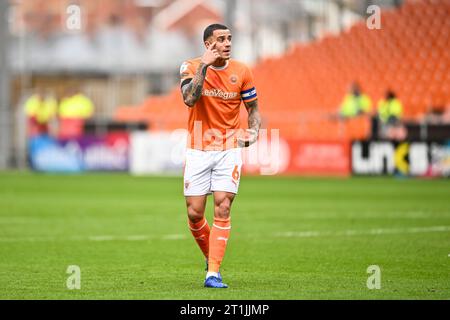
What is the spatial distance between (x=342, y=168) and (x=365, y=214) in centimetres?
1215

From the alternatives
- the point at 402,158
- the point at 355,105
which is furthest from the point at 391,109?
the point at 355,105

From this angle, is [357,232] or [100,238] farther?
[357,232]

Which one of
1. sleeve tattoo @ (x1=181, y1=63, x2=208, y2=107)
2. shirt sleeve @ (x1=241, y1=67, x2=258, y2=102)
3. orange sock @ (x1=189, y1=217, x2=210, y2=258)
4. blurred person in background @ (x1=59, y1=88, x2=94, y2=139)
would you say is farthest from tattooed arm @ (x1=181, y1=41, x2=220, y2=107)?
blurred person in background @ (x1=59, y1=88, x2=94, y2=139)

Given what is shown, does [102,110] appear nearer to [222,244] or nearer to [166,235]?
[166,235]

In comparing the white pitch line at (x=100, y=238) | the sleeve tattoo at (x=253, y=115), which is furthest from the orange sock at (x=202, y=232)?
the white pitch line at (x=100, y=238)

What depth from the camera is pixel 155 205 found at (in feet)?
65.4

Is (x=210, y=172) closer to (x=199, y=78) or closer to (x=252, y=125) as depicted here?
(x=252, y=125)

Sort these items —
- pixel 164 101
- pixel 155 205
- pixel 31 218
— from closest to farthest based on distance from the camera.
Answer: pixel 31 218, pixel 155 205, pixel 164 101

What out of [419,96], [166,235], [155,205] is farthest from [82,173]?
[166,235]

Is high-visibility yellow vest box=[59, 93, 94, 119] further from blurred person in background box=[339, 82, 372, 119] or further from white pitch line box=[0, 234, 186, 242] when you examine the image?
white pitch line box=[0, 234, 186, 242]

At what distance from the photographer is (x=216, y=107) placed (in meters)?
9.34

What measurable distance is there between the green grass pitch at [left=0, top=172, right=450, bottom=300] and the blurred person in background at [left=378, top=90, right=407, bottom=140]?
4102mm

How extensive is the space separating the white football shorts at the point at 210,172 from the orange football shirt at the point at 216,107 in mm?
72

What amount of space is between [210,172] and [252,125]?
22.7 inches
